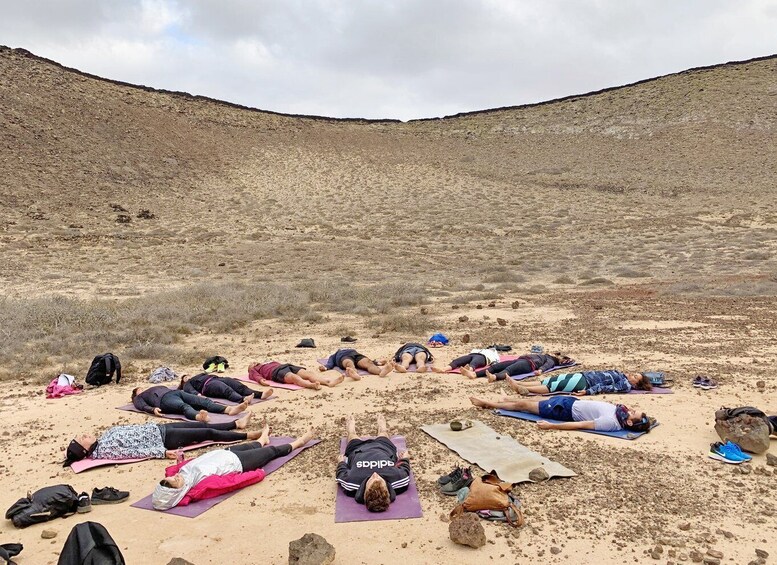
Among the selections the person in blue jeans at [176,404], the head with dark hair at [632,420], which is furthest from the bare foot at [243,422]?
the head with dark hair at [632,420]

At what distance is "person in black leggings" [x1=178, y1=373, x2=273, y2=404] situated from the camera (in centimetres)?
776

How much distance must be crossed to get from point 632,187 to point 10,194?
126 ft

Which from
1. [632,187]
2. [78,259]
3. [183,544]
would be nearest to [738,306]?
[183,544]

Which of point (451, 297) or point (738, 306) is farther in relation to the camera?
point (451, 297)

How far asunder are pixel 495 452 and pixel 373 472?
4.66 ft

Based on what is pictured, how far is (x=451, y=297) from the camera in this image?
54.3 ft

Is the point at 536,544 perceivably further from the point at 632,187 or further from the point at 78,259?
the point at 632,187

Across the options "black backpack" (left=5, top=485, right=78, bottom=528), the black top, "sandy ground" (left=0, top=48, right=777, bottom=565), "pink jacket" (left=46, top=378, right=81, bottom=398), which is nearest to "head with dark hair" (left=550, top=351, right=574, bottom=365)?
"sandy ground" (left=0, top=48, right=777, bottom=565)

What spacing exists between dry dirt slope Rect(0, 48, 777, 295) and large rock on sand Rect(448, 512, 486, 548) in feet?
51.3

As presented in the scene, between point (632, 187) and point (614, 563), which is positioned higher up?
point (632, 187)

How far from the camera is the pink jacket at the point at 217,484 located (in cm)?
503

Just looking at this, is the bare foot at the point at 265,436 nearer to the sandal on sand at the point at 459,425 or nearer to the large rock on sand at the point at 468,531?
the sandal on sand at the point at 459,425

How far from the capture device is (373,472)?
511 centimetres

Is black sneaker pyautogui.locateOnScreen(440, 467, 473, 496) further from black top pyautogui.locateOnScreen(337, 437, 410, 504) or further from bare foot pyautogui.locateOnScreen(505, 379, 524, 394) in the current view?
bare foot pyautogui.locateOnScreen(505, 379, 524, 394)
